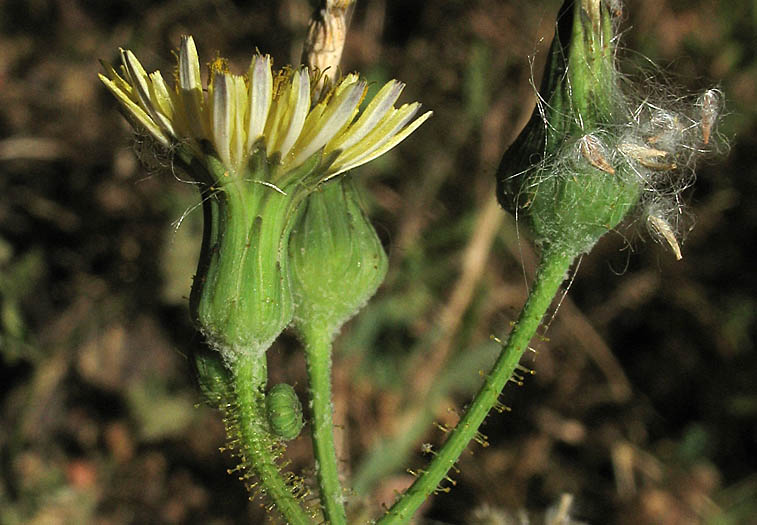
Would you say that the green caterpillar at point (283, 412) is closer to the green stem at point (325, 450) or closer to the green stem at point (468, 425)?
the green stem at point (325, 450)

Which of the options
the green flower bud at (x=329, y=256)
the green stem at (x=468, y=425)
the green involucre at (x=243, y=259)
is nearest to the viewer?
the green involucre at (x=243, y=259)

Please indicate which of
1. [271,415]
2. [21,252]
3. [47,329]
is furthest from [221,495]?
[271,415]

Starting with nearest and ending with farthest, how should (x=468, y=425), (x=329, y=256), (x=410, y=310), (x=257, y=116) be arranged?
(x=257, y=116) < (x=468, y=425) < (x=329, y=256) < (x=410, y=310)

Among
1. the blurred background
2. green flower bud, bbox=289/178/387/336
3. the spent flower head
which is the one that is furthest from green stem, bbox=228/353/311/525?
the blurred background

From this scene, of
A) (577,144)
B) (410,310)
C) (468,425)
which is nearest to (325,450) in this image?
(468,425)

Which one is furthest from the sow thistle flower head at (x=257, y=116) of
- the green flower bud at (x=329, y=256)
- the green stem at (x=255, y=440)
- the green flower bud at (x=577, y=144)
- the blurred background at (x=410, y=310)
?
the blurred background at (x=410, y=310)

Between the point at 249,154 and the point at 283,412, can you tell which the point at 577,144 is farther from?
the point at 283,412
